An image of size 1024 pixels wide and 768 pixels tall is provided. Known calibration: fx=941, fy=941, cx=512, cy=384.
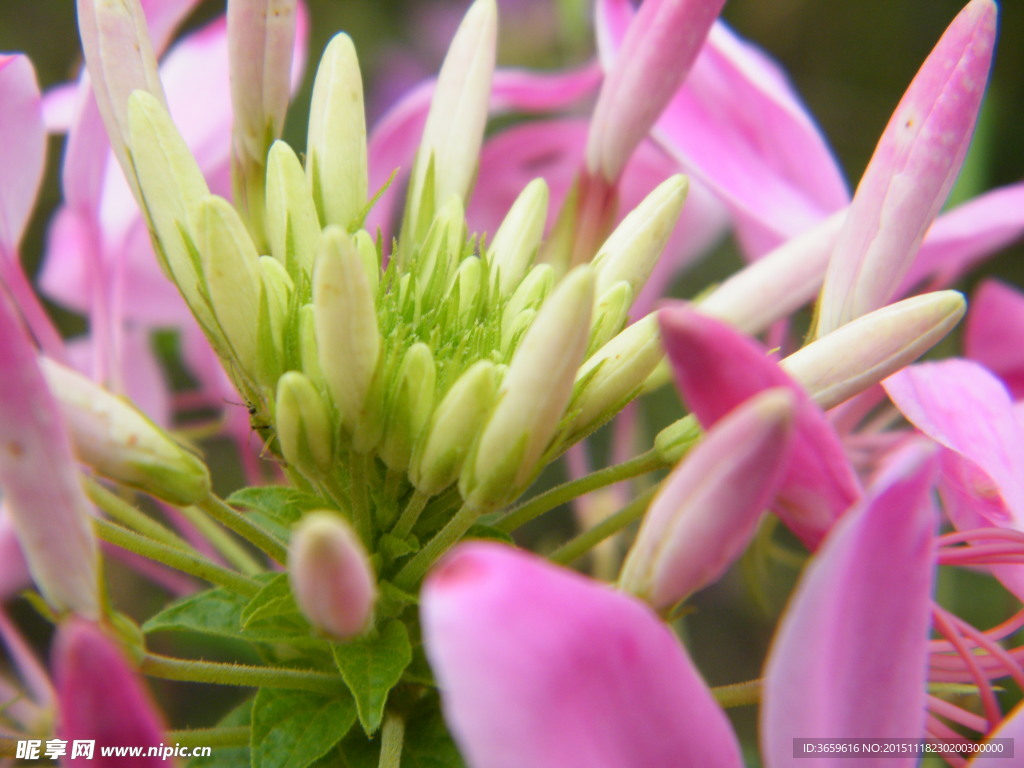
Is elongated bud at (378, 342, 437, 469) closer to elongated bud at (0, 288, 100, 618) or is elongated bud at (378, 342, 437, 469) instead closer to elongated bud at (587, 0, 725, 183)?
elongated bud at (0, 288, 100, 618)

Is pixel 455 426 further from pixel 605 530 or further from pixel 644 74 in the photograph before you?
pixel 644 74

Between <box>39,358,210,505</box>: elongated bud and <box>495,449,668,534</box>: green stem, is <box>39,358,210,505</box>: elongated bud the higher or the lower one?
the higher one

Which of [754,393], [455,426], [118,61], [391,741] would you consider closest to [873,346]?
[754,393]

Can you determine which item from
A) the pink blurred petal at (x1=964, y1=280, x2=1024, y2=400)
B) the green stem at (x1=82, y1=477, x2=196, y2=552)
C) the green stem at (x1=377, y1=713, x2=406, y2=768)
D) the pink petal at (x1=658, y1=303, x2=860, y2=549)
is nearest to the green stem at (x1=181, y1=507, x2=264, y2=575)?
the green stem at (x1=82, y1=477, x2=196, y2=552)

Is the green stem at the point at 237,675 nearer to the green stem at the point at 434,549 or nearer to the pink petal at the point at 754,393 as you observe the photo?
the green stem at the point at 434,549

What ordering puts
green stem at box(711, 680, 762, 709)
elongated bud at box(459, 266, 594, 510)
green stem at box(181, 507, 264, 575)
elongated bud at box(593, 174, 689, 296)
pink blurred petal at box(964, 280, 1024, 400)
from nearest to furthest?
elongated bud at box(459, 266, 594, 510)
green stem at box(711, 680, 762, 709)
elongated bud at box(593, 174, 689, 296)
green stem at box(181, 507, 264, 575)
pink blurred petal at box(964, 280, 1024, 400)

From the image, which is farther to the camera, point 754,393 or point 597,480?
point 597,480
